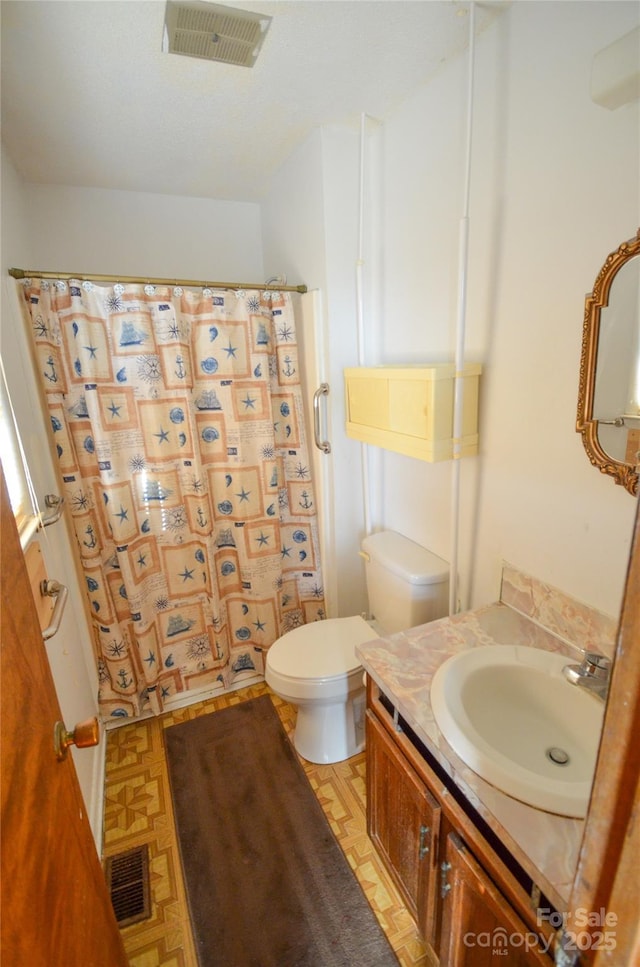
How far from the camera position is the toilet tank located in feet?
5.31

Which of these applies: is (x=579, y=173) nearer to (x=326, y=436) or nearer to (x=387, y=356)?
(x=387, y=356)

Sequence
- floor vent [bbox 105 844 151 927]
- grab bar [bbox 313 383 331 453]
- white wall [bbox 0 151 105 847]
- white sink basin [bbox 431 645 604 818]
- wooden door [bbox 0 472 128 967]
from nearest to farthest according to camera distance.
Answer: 1. wooden door [bbox 0 472 128 967]
2. white sink basin [bbox 431 645 604 818]
3. floor vent [bbox 105 844 151 927]
4. white wall [bbox 0 151 105 847]
5. grab bar [bbox 313 383 331 453]

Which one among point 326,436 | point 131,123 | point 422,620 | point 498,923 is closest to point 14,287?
point 131,123

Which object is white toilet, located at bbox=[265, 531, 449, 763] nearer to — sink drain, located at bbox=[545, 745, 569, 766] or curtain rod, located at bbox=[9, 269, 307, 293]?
sink drain, located at bbox=[545, 745, 569, 766]

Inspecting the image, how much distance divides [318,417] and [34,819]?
1.63 m

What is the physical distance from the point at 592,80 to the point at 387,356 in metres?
1.04

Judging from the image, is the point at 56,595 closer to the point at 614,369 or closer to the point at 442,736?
the point at 442,736

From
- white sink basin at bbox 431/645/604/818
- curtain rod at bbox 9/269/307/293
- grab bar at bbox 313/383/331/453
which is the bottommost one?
white sink basin at bbox 431/645/604/818

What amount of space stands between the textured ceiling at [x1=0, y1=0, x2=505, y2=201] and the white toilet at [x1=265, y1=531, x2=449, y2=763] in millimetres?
1598

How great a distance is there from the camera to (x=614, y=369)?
3.33ft

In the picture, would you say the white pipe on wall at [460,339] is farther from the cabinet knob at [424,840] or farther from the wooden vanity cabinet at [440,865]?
the cabinet knob at [424,840]

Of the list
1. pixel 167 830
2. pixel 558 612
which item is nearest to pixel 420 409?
pixel 558 612

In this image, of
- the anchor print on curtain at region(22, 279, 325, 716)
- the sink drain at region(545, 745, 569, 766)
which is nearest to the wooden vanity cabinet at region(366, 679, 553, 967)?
the sink drain at region(545, 745, 569, 766)

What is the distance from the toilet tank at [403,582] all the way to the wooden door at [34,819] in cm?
113
